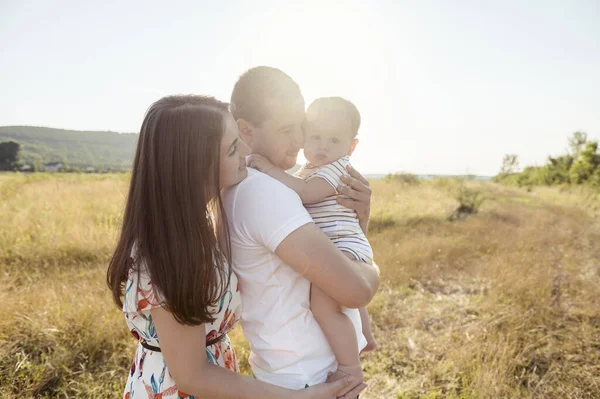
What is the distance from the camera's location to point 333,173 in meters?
1.80

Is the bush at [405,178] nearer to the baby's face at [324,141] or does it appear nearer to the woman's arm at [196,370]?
the baby's face at [324,141]

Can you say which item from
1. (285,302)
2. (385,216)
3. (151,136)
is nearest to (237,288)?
(285,302)

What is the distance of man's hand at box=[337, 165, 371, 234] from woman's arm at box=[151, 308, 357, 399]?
2.67 feet

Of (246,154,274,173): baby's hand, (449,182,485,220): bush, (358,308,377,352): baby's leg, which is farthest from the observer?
(449,182,485,220): bush

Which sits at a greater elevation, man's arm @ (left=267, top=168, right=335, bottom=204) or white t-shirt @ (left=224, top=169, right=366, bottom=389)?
man's arm @ (left=267, top=168, right=335, bottom=204)

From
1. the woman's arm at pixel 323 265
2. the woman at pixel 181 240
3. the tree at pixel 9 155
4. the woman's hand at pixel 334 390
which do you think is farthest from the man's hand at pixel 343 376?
the tree at pixel 9 155

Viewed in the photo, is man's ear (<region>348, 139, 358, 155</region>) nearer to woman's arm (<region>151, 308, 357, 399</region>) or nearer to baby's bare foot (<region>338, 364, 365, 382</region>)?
baby's bare foot (<region>338, 364, 365, 382</region>)

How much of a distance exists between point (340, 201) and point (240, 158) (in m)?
0.58

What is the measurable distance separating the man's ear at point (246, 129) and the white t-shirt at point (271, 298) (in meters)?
0.28

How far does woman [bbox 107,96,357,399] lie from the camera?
1.13 meters

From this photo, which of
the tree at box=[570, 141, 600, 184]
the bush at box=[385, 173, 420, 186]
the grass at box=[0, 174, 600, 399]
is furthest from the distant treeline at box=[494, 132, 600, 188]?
the grass at box=[0, 174, 600, 399]

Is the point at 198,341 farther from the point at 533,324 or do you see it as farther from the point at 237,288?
the point at 533,324

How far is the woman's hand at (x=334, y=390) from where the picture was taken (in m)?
1.26

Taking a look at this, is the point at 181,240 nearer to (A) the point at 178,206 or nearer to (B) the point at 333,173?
(A) the point at 178,206
